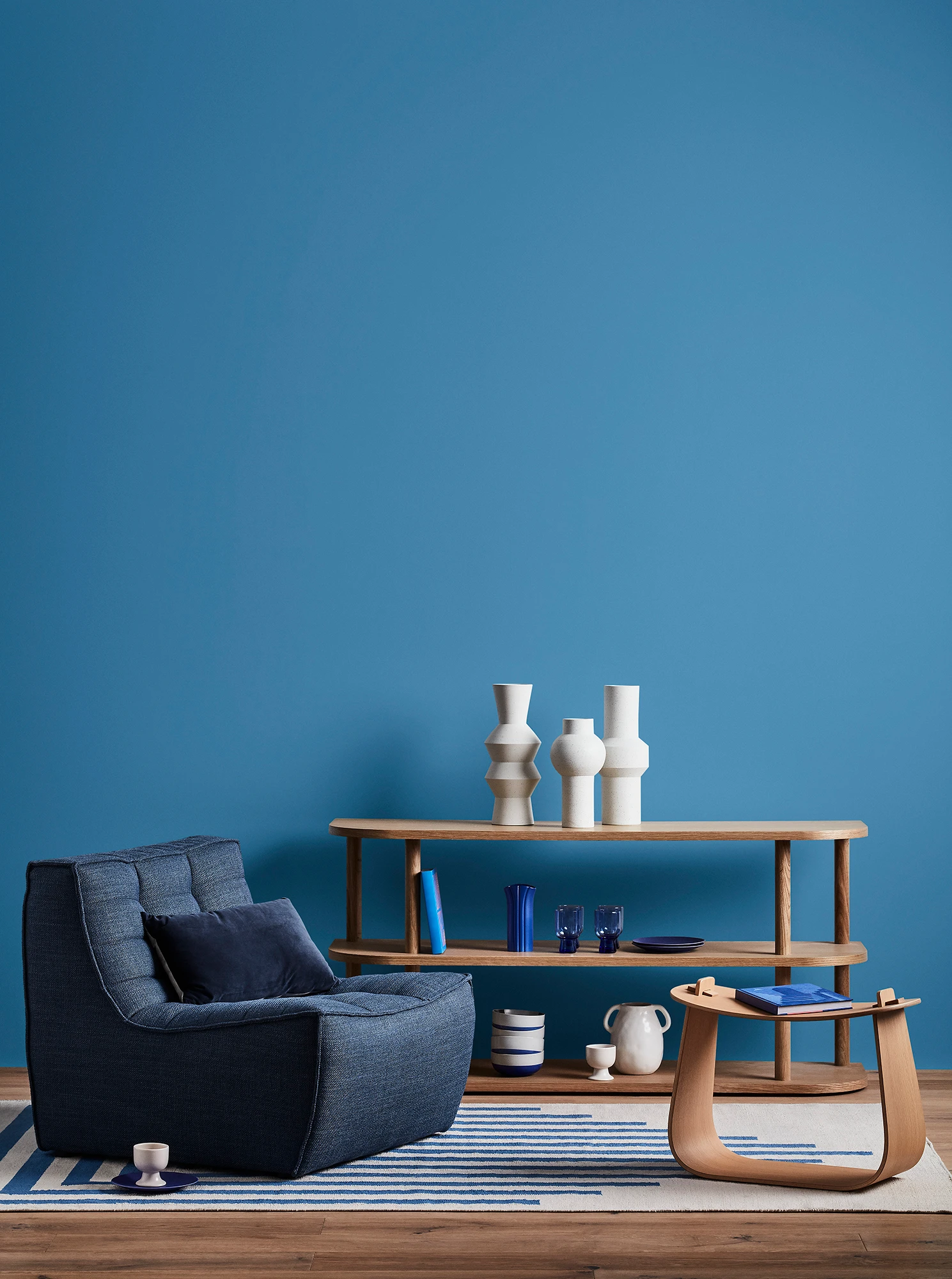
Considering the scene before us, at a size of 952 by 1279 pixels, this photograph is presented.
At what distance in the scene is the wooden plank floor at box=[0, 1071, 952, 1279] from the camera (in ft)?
7.58

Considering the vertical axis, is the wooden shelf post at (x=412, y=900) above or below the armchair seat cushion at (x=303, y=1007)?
above

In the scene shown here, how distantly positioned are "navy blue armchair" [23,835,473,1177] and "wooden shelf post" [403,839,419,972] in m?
0.46

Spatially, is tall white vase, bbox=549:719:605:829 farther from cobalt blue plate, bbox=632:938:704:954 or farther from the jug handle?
the jug handle

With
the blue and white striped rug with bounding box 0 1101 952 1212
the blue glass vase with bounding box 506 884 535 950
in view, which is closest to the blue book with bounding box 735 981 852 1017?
the blue and white striped rug with bounding box 0 1101 952 1212

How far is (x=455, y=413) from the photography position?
3998 mm

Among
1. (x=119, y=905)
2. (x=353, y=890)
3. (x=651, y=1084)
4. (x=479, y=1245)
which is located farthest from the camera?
(x=353, y=890)

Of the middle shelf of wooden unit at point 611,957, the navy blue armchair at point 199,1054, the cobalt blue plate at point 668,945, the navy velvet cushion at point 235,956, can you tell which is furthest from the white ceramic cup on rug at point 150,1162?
the cobalt blue plate at point 668,945

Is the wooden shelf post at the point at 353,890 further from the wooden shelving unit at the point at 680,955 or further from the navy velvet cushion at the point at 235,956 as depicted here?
the navy velvet cushion at the point at 235,956

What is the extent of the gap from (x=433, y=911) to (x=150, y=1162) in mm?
1119

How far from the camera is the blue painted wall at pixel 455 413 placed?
13.0 feet

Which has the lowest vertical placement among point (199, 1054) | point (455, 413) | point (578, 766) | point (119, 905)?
point (199, 1054)

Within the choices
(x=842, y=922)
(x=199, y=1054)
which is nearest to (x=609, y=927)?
(x=842, y=922)

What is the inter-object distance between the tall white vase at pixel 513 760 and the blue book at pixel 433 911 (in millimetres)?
256

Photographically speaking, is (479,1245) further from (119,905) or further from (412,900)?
(412,900)
